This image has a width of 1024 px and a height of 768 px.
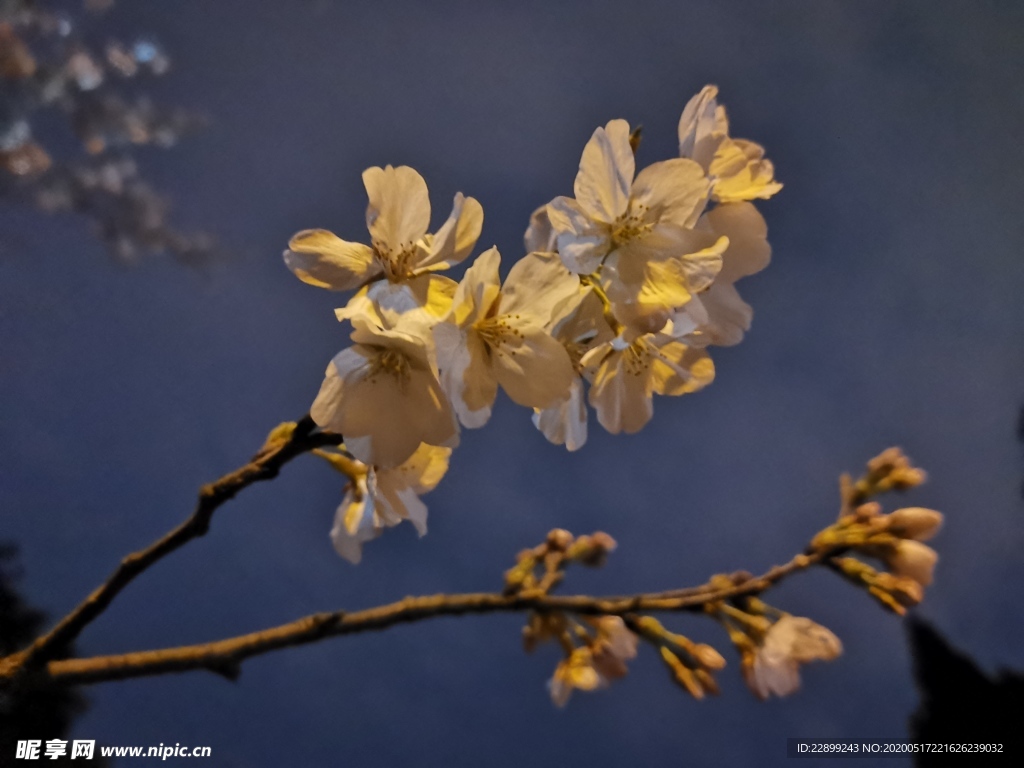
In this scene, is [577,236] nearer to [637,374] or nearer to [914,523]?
[637,374]

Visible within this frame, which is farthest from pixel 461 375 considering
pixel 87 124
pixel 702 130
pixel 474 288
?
pixel 87 124

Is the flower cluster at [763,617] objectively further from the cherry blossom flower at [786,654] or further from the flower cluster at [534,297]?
the flower cluster at [534,297]

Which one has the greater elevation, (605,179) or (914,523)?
(605,179)

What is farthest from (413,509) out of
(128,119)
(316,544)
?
(128,119)

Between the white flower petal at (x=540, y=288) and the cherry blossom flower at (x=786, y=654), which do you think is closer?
the white flower petal at (x=540, y=288)

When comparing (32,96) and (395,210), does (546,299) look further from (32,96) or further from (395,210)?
(32,96)

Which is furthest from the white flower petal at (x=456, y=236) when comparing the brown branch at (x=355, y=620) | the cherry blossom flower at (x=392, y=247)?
the brown branch at (x=355, y=620)
